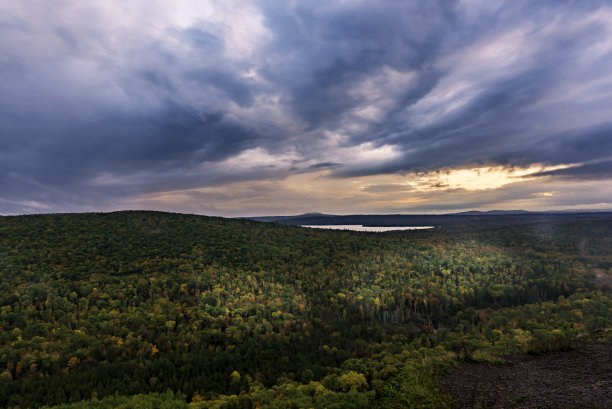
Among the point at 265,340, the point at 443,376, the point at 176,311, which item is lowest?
the point at 265,340

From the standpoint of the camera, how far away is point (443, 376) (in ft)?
89.4

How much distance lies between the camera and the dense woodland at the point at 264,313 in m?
34.2

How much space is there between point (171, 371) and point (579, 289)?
10194 cm

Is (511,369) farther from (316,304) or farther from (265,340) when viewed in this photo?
(316,304)

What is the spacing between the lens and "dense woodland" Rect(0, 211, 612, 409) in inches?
1345

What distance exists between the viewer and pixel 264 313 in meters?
66.1

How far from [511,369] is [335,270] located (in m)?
73.8

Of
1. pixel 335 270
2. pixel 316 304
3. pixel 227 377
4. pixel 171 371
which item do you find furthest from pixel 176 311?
pixel 335 270

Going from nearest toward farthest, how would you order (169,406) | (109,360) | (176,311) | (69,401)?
(169,406), (69,401), (109,360), (176,311)

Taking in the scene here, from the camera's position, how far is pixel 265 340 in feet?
181

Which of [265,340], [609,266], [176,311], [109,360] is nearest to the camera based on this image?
[109,360]

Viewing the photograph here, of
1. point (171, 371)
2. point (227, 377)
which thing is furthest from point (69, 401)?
point (227, 377)

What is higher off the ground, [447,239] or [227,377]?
[447,239]

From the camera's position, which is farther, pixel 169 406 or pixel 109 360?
pixel 109 360
